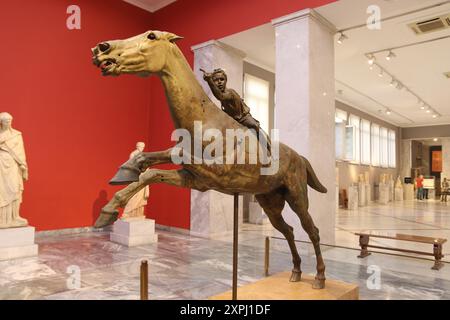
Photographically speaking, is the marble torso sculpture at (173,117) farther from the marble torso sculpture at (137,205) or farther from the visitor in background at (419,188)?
the visitor in background at (419,188)

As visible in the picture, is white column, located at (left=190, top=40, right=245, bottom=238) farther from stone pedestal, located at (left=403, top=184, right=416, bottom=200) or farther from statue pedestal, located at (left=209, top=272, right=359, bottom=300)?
stone pedestal, located at (left=403, top=184, right=416, bottom=200)

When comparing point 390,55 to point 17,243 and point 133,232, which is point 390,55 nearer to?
point 133,232

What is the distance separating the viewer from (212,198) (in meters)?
7.33

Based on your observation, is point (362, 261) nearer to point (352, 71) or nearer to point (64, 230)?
point (64, 230)

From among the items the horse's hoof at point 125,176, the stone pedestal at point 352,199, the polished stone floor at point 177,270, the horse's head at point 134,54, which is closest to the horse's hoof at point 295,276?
the polished stone floor at point 177,270

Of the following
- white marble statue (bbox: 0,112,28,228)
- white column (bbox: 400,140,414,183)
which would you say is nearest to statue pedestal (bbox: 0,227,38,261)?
white marble statue (bbox: 0,112,28,228)

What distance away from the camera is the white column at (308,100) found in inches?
229

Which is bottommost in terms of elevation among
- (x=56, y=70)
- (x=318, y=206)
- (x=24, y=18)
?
(x=318, y=206)

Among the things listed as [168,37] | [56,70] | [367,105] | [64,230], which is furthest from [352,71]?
[168,37]

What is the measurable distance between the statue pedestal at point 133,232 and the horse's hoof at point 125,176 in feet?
15.2

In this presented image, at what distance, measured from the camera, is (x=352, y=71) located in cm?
1095

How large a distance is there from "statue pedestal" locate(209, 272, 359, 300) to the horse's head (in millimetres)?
1783

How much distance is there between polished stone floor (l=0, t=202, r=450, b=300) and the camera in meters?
3.71

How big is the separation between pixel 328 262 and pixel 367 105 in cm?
1297
